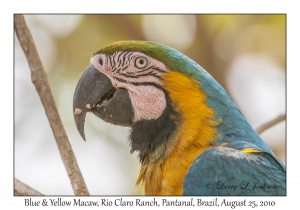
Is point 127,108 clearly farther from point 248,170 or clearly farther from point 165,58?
point 248,170

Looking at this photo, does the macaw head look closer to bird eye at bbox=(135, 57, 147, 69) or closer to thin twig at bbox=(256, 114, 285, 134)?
bird eye at bbox=(135, 57, 147, 69)

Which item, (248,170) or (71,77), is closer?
(248,170)

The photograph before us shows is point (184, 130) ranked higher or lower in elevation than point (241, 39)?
lower

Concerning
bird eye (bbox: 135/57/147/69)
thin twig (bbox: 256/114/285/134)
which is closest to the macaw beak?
bird eye (bbox: 135/57/147/69)

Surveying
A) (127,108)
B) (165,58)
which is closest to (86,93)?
(127,108)

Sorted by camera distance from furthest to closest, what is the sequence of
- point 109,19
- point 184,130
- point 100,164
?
1. point 100,164
2. point 109,19
3. point 184,130

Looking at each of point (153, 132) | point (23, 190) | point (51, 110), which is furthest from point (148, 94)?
point (23, 190)

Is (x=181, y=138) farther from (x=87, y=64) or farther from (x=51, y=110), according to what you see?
(x=87, y=64)

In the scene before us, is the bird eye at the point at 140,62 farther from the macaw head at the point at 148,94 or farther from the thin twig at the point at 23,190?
the thin twig at the point at 23,190
